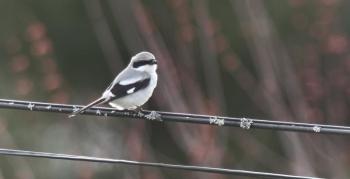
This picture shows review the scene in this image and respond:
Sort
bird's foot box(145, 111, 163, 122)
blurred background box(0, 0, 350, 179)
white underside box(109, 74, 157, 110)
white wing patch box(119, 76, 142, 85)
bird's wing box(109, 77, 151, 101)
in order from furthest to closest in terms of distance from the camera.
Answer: blurred background box(0, 0, 350, 179) → white wing patch box(119, 76, 142, 85) → white underside box(109, 74, 157, 110) → bird's wing box(109, 77, 151, 101) → bird's foot box(145, 111, 163, 122)

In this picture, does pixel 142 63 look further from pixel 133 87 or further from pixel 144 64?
pixel 133 87

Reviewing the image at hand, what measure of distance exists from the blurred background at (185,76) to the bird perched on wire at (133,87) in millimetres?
2889

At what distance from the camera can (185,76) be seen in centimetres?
1027

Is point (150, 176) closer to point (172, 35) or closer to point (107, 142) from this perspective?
point (107, 142)

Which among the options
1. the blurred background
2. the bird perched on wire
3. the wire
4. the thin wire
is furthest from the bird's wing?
the blurred background

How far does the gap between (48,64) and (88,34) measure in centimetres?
73

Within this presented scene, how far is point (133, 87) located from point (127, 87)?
0.06 m

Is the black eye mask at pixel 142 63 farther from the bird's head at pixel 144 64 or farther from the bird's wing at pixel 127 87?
the bird's wing at pixel 127 87

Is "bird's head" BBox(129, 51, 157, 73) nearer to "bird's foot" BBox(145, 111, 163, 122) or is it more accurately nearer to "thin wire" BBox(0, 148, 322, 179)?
"bird's foot" BBox(145, 111, 163, 122)

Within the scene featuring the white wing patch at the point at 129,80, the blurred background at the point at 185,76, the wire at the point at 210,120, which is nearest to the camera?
the wire at the point at 210,120

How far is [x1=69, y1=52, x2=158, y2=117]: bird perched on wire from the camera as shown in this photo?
Result: 644 cm

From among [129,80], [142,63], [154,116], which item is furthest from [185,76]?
[154,116]

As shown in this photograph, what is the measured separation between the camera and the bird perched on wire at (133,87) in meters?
6.44

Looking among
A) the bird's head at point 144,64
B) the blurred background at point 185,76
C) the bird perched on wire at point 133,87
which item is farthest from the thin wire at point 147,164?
the blurred background at point 185,76
